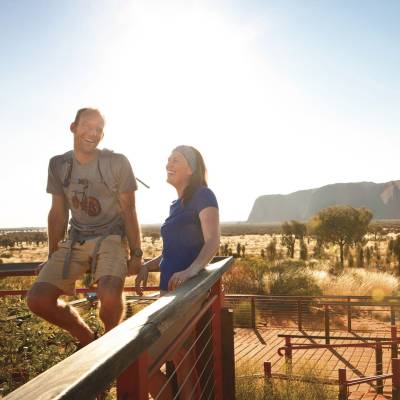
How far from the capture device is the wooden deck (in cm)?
773

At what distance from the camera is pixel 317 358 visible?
909 centimetres

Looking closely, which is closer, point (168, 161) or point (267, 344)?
point (168, 161)

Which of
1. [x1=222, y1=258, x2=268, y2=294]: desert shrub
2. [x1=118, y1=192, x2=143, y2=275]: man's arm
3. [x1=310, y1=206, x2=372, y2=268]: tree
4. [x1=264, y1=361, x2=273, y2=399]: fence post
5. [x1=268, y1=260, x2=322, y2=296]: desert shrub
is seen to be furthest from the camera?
[x1=310, y1=206, x2=372, y2=268]: tree

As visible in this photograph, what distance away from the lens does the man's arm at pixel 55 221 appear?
2.87 metres

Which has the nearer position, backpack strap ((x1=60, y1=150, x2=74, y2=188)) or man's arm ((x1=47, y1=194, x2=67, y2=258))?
backpack strap ((x1=60, y1=150, x2=74, y2=188))

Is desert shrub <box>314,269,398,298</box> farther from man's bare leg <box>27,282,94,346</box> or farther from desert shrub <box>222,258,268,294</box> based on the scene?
man's bare leg <box>27,282,94,346</box>

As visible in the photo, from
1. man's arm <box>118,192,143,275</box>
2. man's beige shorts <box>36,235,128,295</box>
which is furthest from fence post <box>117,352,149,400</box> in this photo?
man's arm <box>118,192,143,275</box>

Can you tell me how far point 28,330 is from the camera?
13.5 feet

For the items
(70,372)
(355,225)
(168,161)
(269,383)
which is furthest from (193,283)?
(355,225)

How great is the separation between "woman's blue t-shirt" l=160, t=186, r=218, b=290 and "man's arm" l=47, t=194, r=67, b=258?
0.69 m

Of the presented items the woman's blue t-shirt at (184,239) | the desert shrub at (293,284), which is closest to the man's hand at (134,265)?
the woman's blue t-shirt at (184,239)

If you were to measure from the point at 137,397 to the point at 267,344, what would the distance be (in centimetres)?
987

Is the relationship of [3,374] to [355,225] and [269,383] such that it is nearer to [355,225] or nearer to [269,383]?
[269,383]

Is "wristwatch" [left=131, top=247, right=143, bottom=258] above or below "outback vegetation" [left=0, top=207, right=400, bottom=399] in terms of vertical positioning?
above
